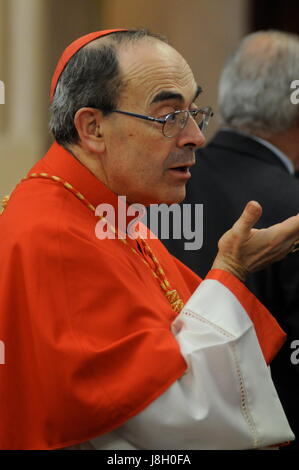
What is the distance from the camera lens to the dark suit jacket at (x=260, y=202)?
3580 millimetres

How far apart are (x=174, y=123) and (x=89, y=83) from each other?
27 cm

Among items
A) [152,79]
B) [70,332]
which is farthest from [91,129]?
[70,332]

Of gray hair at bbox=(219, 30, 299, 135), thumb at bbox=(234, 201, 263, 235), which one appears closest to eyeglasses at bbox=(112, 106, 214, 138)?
thumb at bbox=(234, 201, 263, 235)

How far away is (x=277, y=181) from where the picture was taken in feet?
12.4

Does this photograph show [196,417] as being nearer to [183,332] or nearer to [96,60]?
[183,332]

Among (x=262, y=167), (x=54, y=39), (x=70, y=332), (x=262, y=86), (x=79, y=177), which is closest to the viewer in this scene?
(x=70, y=332)

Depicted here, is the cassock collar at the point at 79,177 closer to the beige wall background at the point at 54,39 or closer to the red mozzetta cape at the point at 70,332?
the red mozzetta cape at the point at 70,332

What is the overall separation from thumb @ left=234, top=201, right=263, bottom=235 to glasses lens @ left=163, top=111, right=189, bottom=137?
0.33 metres

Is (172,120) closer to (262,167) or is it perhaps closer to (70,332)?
(70,332)

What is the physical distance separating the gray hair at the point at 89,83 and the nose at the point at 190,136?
0.70 ft

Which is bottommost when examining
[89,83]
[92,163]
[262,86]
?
[262,86]

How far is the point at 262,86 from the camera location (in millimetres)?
4074

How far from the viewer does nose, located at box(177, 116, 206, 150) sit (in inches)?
109

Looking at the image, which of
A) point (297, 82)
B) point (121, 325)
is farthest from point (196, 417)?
point (297, 82)
